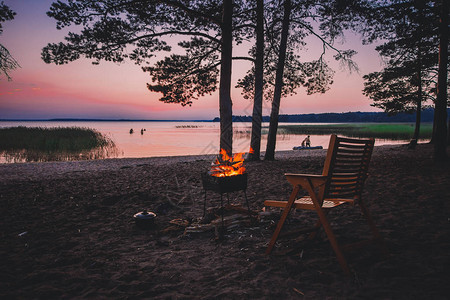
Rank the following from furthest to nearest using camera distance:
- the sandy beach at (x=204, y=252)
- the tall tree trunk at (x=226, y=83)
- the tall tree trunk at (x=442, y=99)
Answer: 1. the tall tree trunk at (x=226, y=83)
2. the tall tree trunk at (x=442, y=99)
3. the sandy beach at (x=204, y=252)

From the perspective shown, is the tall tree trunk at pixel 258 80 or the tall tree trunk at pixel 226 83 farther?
the tall tree trunk at pixel 258 80

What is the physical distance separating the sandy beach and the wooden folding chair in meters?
0.29

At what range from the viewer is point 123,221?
14.3 ft

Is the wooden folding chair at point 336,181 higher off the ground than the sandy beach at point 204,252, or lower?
higher

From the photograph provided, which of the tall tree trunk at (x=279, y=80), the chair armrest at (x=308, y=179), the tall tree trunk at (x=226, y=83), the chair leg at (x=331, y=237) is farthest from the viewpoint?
the tall tree trunk at (x=279, y=80)

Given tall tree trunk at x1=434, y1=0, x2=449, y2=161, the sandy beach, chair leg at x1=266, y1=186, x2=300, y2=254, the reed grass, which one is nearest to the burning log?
the sandy beach

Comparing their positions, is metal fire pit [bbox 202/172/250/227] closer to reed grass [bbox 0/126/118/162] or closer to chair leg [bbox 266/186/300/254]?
chair leg [bbox 266/186/300/254]

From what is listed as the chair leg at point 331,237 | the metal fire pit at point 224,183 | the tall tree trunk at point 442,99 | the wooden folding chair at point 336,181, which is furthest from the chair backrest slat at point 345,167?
the tall tree trunk at point 442,99

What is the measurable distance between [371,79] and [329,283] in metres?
18.3

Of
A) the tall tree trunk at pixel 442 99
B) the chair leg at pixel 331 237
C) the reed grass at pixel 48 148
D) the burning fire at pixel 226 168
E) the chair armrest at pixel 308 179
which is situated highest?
the tall tree trunk at pixel 442 99

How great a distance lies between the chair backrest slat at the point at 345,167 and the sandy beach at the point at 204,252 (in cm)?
73

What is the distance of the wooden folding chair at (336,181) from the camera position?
2.52m

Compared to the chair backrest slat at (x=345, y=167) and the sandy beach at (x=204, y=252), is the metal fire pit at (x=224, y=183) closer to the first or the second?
the sandy beach at (x=204, y=252)

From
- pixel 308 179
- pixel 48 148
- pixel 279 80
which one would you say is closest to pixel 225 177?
pixel 308 179
